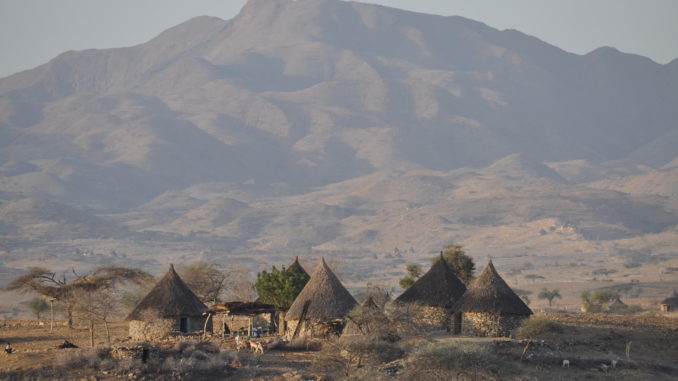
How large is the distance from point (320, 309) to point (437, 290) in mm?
5620

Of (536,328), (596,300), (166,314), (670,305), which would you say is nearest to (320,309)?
(166,314)

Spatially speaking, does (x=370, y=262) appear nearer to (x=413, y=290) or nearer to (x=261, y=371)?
(x=413, y=290)

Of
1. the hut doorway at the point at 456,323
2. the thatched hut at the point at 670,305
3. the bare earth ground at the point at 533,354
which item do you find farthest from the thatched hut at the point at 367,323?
the thatched hut at the point at 670,305

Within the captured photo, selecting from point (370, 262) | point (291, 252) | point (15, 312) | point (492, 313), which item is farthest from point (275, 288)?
point (291, 252)

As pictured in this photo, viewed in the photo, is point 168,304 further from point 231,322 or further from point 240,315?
point 231,322

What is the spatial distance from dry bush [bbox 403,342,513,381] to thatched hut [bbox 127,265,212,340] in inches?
544

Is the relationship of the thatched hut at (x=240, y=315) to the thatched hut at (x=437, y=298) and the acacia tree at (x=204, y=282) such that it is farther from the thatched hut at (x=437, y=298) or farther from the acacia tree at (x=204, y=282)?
the acacia tree at (x=204, y=282)

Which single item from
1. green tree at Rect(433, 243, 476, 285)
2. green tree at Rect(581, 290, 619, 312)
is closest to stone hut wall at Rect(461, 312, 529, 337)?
A: green tree at Rect(433, 243, 476, 285)

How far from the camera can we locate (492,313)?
41.7m

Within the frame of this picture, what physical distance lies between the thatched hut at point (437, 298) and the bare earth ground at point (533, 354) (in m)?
2.33

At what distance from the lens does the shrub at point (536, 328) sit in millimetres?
40375

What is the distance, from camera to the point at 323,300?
138 feet

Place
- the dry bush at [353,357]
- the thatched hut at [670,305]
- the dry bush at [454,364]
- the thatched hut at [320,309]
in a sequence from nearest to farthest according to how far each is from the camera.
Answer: the dry bush at [454,364] < the dry bush at [353,357] < the thatched hut at [320,309] < the thatched hut at [670,305]

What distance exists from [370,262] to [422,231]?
2552cm
